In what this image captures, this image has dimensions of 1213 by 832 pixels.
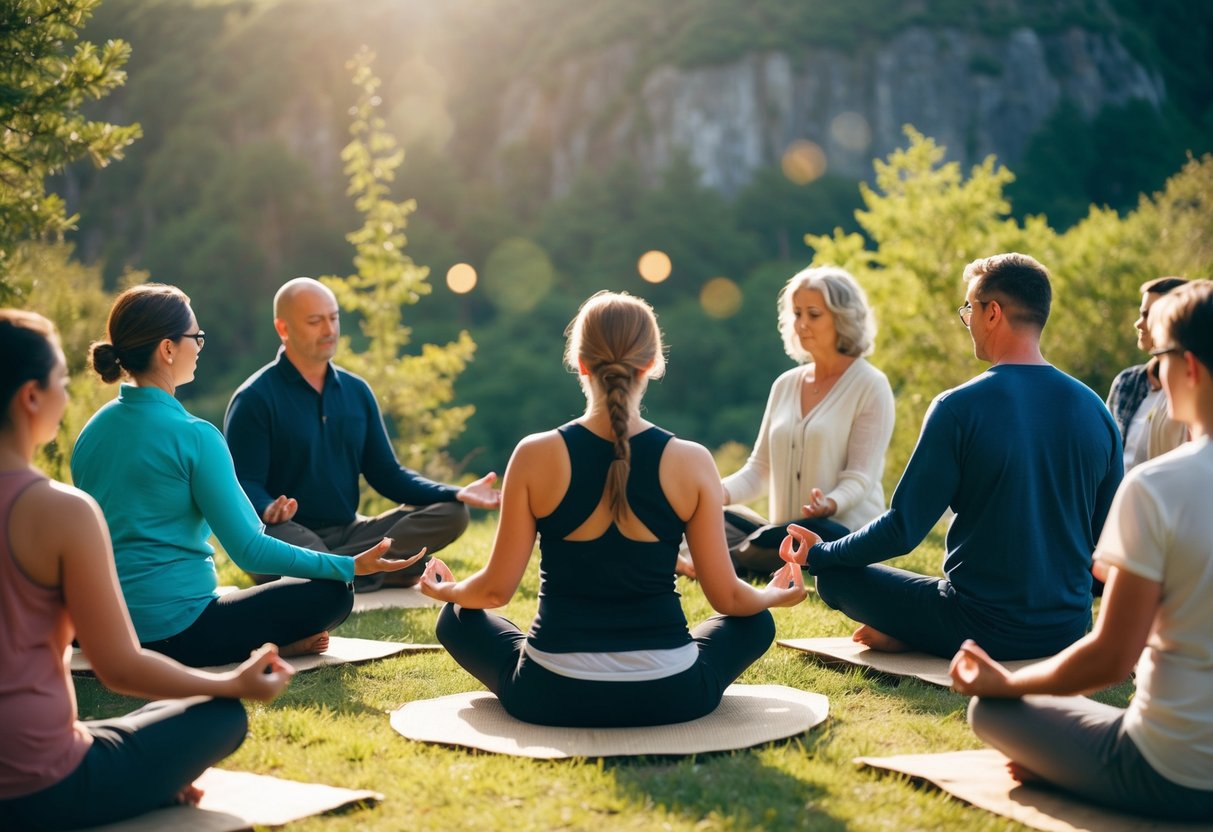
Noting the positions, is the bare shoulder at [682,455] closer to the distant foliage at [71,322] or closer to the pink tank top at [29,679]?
the pink tank top at [29,679]

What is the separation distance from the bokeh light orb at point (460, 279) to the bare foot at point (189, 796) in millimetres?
69196

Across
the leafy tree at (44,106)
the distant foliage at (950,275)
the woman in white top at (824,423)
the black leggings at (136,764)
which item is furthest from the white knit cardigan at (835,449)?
the distant foliage at (950,275)

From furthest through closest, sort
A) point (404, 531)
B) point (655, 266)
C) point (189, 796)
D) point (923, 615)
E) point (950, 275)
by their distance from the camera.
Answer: point (655, 266) → point (950, 275) → point (404, 531) → point (923, 615) → point (189, 796)

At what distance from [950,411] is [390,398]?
583 inches

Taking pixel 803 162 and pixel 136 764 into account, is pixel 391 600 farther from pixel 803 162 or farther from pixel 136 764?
pixel 803 162

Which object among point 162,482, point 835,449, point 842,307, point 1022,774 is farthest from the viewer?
point 835,449

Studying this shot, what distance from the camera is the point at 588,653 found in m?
4.06

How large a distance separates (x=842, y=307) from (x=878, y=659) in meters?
2.26

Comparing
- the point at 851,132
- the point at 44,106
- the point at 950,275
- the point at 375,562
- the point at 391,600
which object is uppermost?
the point at 851,132

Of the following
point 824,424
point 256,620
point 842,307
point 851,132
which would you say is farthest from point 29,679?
point 851,132

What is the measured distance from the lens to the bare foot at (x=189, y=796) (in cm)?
344

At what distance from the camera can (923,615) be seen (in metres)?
4.99

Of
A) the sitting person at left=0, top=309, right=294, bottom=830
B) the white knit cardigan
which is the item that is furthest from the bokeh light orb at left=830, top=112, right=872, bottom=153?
the sitting person at left=0, top=309, right=294, bottom=830

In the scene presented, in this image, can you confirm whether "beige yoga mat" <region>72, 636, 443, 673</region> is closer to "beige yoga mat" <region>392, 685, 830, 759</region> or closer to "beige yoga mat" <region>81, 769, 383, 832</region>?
"beige yoga mat" <region>392, 685, 830, 759</region>
